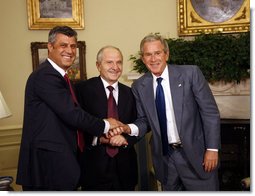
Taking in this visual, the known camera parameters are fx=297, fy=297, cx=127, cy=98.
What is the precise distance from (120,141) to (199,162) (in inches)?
20.9

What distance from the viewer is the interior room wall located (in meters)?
3.55

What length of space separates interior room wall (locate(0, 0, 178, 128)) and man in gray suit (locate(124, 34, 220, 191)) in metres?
1.78

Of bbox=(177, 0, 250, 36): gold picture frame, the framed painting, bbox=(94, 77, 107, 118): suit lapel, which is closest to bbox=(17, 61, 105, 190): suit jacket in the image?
bbox=(94, 77, 107, 118): suit lapel

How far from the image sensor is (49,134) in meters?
1.62

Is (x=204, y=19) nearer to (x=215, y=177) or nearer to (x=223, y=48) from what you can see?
(x=223, y=48)

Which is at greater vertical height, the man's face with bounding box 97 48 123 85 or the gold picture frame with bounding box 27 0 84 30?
the gold picture frame with bounding box 27 0 84 30

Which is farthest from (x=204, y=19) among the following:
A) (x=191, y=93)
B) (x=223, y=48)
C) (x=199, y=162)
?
(x=199, y=162)

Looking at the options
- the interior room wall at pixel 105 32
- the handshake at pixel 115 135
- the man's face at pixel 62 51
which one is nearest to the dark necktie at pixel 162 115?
the handshake at pixel 115 135

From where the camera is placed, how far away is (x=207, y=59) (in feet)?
10.7

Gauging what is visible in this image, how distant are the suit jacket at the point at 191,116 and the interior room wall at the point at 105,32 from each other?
1853 mm

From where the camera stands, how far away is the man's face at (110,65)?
1948mm

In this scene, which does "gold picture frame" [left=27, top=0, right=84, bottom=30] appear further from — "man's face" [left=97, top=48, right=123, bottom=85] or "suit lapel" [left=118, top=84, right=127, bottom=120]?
"suit lapel" [left=118, top=84, right=127, bottom=120]

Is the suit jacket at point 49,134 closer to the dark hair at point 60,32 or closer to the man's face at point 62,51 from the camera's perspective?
the man's face at point 62,51

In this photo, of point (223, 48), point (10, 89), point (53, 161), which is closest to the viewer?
point (53, 161)
